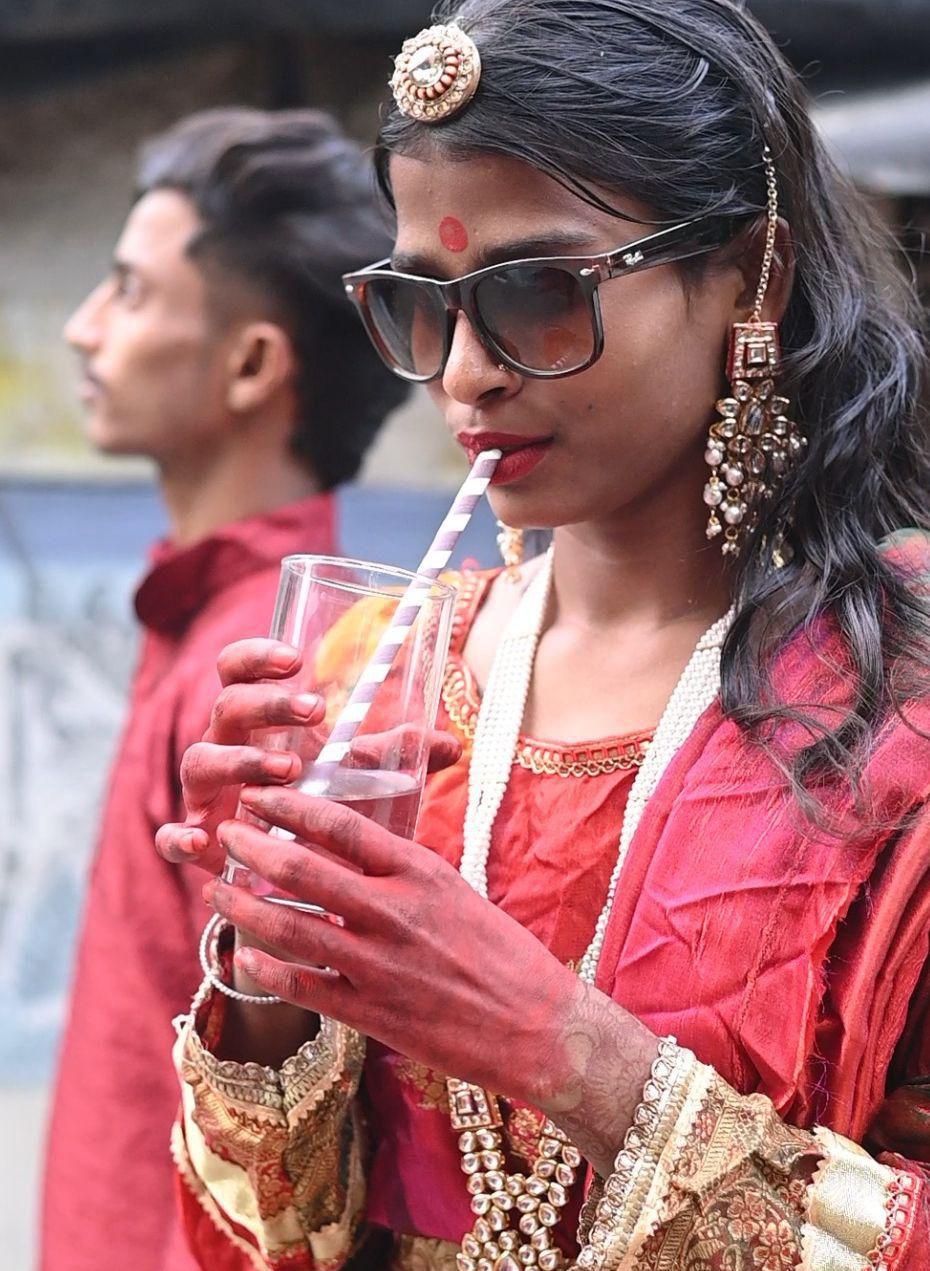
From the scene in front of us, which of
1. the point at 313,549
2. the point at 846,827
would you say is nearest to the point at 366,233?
the point at 313,549

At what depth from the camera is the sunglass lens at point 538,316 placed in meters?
1.48

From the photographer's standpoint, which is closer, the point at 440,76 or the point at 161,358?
the point at 440,76

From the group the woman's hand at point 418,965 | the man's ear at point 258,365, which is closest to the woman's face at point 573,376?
the woman's hand at point 418,965

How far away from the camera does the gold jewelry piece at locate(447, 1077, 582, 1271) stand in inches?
60.5

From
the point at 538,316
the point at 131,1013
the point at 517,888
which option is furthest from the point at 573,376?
the point at 131,1013

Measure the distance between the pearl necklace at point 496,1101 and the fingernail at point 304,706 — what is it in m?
0.35

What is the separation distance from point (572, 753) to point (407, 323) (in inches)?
18.8

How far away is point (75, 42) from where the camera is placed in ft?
15.9

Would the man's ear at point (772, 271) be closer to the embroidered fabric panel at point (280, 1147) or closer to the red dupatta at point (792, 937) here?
the red dupatta at point (792, 937)

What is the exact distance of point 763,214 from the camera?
1600mm

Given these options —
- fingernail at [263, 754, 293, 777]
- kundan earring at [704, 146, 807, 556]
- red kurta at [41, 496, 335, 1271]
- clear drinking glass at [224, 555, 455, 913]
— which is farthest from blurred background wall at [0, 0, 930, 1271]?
fingernail at [263, 754, 293, 777]

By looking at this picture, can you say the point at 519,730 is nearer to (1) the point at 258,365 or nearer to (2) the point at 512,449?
(2) the point at 512,449

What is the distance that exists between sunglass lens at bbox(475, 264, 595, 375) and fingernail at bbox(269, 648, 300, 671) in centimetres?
38

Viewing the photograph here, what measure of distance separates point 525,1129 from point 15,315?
4.21 metres
